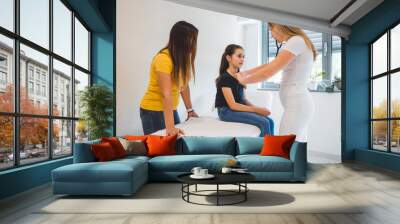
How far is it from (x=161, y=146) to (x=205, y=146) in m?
0.79

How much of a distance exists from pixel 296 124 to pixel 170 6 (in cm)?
371

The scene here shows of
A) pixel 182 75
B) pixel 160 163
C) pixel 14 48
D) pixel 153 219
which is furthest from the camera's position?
pixel 182 75

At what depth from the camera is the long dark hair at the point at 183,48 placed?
802cm

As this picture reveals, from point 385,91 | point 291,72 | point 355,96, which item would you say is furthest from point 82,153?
point 355,96

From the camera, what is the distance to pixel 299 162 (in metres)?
5.93

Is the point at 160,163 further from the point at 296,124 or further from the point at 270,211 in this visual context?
the point at 296,124

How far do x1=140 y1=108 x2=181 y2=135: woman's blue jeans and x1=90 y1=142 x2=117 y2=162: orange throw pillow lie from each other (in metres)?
2.24

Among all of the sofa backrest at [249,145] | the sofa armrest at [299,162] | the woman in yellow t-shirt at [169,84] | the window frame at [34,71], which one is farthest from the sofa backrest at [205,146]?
the window frame at [34,71]

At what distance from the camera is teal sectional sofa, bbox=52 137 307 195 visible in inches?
188

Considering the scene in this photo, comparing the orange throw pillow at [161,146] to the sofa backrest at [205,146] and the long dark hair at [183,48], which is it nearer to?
the sofa backrest at [205,146]

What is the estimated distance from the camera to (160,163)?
593cm

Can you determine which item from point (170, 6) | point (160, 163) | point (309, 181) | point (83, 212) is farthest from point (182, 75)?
point (83, 212)

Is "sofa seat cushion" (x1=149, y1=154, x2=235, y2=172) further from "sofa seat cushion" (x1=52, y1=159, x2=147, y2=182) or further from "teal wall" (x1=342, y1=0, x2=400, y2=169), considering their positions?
"teal wall" (x1=342, y1=0, x2=400, y2=169)

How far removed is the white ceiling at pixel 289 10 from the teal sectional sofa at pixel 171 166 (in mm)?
2762
